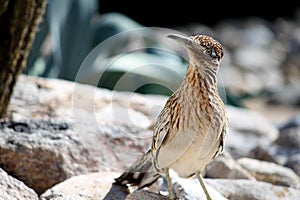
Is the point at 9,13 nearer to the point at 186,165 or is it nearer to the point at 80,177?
the point at 80,177

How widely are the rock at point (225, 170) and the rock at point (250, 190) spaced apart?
31cm

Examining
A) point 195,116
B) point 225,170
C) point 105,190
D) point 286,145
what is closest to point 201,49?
point 195,116

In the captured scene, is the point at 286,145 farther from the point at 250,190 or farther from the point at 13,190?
the point at 13,190

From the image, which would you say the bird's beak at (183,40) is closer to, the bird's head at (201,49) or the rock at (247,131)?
the bird's head at (201,49)

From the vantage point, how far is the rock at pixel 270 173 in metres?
4.93

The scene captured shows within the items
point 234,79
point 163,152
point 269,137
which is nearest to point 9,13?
point 163,152

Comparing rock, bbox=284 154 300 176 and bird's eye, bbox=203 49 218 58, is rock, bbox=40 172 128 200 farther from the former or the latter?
rock, bbox=284 154 300 176

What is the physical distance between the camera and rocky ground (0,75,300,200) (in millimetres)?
4078

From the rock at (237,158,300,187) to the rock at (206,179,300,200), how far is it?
0.37 meters

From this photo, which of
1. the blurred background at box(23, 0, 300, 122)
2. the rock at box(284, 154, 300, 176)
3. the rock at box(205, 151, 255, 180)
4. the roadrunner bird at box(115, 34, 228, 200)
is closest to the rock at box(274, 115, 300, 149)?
the rock at box(284, 154, 300, 176)

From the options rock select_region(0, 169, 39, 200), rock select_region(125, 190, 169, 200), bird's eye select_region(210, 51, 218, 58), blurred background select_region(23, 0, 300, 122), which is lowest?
blurred background select_region(23, 0, 300, 122)

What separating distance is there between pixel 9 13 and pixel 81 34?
78.2 inches

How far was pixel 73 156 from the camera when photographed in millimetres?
4578

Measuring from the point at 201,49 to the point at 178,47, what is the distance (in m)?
7.87
